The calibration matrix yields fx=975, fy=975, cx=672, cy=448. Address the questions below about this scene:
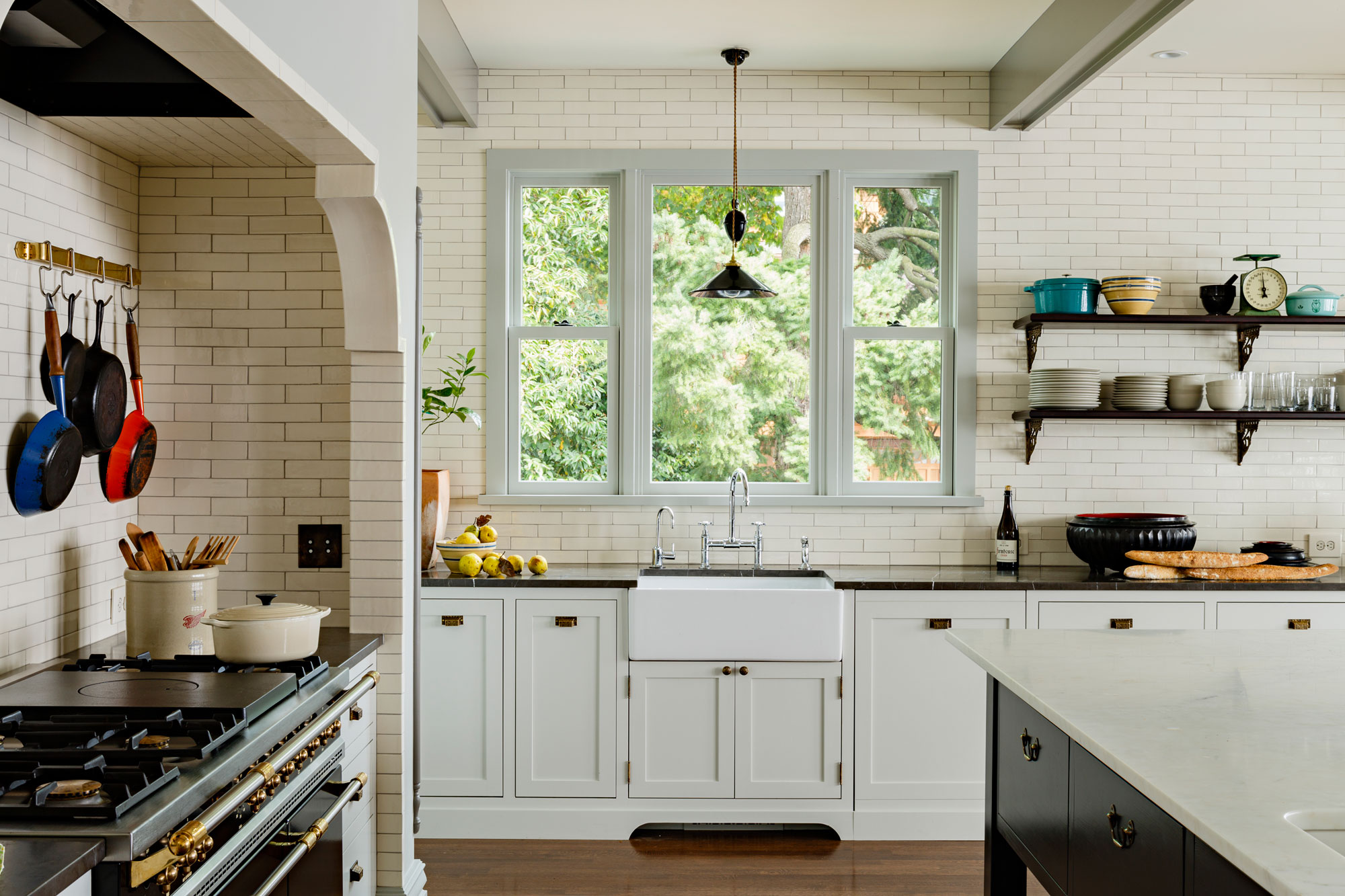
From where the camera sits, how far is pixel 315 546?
9.93 ft

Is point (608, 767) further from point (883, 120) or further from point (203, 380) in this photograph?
point (883, 120)

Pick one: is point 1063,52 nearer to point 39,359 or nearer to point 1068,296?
point 1068,296

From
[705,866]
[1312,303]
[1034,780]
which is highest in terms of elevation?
[1312,303]

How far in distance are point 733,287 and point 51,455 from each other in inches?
88.7

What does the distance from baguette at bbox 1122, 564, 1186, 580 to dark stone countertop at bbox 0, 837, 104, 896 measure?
3.47 meters

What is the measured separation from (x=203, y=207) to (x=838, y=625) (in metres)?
2.54

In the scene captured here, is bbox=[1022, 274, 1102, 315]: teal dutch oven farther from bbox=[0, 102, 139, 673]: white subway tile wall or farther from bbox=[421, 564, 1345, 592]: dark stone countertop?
bbox=[0, 102, 139, 673]: white subway tile wall

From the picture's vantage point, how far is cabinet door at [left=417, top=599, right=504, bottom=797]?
3.65m

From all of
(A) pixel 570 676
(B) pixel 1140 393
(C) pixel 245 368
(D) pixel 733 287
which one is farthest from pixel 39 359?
(B) pixel 1140 393

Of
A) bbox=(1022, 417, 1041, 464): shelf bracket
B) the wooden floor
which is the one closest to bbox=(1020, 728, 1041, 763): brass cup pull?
the wooden floor

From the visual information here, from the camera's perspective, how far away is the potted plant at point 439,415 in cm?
384

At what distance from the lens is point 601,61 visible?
13.4 ft

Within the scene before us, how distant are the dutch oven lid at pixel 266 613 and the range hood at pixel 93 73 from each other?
119cm

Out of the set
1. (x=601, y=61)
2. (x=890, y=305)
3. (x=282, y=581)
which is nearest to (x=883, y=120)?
(x=890, y=305)
